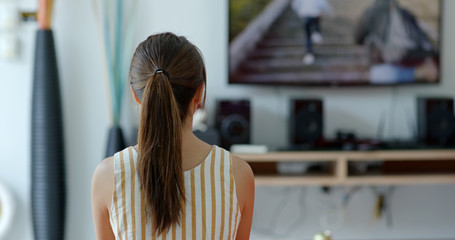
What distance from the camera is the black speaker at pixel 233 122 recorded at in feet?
9.36

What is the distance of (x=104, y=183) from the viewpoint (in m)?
1.09

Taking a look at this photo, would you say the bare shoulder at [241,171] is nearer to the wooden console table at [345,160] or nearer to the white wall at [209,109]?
the wooden console table at [345,160]

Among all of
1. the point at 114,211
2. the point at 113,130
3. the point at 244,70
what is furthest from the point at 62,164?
the point at 114,211

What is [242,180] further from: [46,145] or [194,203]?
[46,145]

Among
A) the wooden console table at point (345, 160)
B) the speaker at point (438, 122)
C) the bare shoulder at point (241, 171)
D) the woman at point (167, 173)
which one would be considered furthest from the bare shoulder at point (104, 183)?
the speaker at point (438, 122)

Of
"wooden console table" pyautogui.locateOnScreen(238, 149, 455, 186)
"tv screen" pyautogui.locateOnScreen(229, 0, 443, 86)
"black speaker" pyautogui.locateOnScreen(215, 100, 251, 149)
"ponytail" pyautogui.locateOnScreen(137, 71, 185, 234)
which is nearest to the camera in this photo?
"ponytail" pyautogui.locateOnScreen(137, 71, 185, 234)

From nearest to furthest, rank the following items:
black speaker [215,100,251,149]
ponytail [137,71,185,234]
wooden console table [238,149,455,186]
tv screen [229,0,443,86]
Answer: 1. ponytail [137,71,185,234]
2. wooden console table [238,149,455,186]
3. black speaker [215,100,251,149]
4. tv screen [229,0,443,86]

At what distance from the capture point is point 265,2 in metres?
2.96

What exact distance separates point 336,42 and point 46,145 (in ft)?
6.02

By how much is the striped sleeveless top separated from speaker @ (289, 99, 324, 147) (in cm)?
177

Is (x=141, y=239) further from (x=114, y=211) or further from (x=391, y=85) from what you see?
(x=391, y=85)

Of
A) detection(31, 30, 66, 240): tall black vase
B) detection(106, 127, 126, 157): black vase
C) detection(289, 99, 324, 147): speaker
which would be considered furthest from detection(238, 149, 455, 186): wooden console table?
detection(31, 30, 66, 240): tall black vase

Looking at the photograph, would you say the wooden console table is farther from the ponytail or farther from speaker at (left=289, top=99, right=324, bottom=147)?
the ponytail

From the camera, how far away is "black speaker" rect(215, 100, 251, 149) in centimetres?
285
